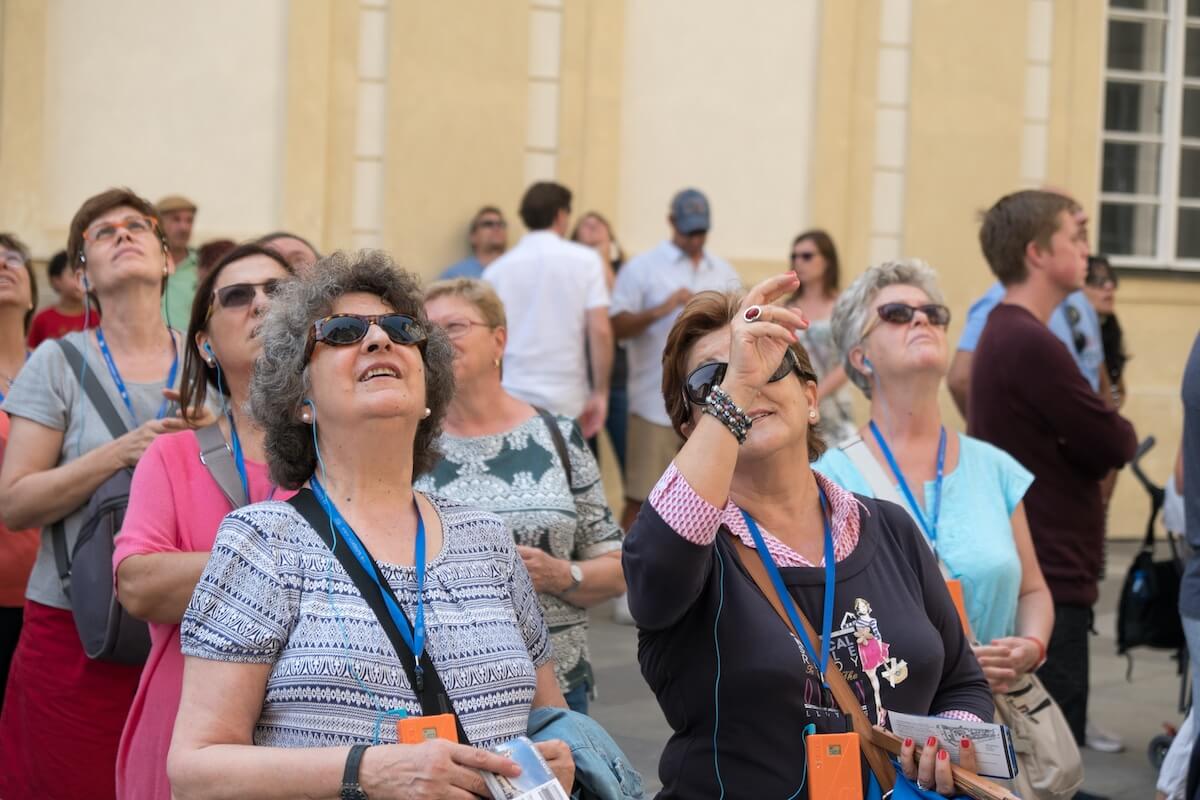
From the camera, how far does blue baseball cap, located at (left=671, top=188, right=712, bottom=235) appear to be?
30.6ft

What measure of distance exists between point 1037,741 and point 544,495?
142 cm

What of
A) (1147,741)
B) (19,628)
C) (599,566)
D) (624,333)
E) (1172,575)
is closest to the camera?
(599,566)

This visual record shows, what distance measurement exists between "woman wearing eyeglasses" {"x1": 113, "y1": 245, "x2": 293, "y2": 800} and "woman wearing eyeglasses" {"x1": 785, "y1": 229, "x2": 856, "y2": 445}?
5116 millimetres

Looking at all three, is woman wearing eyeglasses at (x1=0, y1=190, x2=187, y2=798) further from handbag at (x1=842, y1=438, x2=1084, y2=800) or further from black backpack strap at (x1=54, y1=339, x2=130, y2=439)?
handbag at (x1=842, y1=438, x2=1084, y2=800)

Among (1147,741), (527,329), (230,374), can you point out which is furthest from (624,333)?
(230,374)

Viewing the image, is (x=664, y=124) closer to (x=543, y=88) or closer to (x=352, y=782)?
(x=543, y=88)

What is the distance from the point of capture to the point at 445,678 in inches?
109

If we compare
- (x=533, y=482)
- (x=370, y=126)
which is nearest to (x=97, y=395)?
(x=533, y=482)

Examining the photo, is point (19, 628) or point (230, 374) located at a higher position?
point (230, 374)

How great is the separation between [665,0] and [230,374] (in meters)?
7.79

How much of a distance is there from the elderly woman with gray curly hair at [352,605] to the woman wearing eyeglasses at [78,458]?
3.09ft

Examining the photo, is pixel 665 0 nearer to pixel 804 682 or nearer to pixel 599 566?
pixel 599 566

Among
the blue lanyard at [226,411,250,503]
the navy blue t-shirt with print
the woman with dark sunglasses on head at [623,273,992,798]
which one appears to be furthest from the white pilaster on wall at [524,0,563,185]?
the navy blue t-shirt with print

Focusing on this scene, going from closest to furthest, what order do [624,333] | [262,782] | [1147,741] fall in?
[262,782], [1147,741], [624,333]
